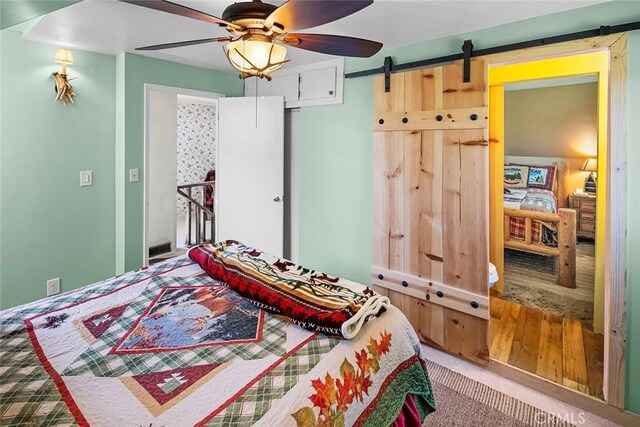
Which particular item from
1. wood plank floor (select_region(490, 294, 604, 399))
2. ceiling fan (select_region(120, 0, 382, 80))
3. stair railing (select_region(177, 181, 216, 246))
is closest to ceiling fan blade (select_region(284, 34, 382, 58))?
ceiling fan (select_region(120, 0, 382, 80))

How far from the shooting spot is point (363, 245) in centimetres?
296

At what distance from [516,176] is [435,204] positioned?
83.8 inches

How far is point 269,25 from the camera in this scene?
132 cm

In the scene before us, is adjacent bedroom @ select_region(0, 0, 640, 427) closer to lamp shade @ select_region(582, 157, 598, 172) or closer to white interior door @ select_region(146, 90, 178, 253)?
lamp shade @ select_region(582, 157, 598, 172)

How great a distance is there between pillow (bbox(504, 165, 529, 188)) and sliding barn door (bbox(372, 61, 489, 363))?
6.83 ft

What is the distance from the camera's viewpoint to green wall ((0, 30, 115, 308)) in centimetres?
251

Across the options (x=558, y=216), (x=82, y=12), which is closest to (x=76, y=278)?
(x=82, y=12)

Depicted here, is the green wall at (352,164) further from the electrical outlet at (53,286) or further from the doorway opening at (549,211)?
the electrical outlet at (53,286)

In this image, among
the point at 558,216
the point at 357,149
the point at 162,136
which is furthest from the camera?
the point at 162,136

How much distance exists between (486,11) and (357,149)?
130 cm

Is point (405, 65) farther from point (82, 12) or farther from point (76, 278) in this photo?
point (76, 278)

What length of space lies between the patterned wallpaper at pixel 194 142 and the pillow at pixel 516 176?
529 cm

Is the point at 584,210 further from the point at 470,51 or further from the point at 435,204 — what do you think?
the point at 470,51

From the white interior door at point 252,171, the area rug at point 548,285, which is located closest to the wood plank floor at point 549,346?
the area rug at point 548,285
